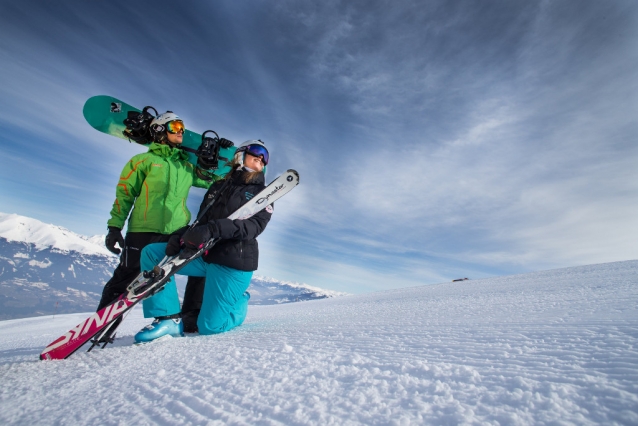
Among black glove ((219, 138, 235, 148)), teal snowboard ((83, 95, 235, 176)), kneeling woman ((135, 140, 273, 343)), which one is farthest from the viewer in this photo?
teal snowboard ((83, 95, 235, 176))

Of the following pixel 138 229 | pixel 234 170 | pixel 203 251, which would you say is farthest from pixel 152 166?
pixel 203 251

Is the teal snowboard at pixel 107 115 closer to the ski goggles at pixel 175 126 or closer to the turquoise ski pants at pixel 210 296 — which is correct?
the ski goggles at pixel 175 126

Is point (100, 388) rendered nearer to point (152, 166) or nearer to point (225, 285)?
point (225, 285)

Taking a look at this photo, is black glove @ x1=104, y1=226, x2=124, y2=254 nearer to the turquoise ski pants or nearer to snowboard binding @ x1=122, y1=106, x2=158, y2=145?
the turquoise ski pants

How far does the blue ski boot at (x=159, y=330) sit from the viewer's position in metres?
2.17

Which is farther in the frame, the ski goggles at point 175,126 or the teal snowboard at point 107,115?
the teal snowboard at point 107,115

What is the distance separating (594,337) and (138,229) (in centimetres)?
378

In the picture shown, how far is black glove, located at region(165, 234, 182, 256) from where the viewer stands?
8.39 feet

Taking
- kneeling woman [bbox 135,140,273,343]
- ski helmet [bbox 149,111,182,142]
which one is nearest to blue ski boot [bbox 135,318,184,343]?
kneeling woman [bbox 135,140,273,343]

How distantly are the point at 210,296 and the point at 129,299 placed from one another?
640 millimetres

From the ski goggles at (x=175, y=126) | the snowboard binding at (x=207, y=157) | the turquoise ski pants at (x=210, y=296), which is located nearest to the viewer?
the turquoise ski pants at (x=210, y=296)

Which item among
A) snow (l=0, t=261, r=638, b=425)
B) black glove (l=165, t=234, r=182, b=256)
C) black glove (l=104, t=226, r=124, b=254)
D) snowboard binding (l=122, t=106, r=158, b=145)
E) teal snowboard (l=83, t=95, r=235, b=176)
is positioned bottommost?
snow (l=0, t=261, r=638, b=425)

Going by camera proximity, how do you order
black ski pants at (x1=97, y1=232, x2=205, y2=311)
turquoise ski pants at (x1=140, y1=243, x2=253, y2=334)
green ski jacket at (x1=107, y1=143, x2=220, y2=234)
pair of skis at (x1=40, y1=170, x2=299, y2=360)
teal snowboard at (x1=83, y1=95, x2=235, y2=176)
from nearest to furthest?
pair of skis at (x1=40, y1=170, x2=299, y2=360) < turquoise ski pants at (x1=140, y1=243, x2=253, y2=334) < black ski pants at (x1=97, y1=232, x2=205, y2=311) < green ski jacket at (x1=107, y1=143, x2=220, y2=234) < teal snowboard at (x1=83, y1=95, x2=235, y2=176)

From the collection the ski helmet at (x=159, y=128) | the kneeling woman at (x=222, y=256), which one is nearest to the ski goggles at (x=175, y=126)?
the ski helmet at (x=159, y=128)
